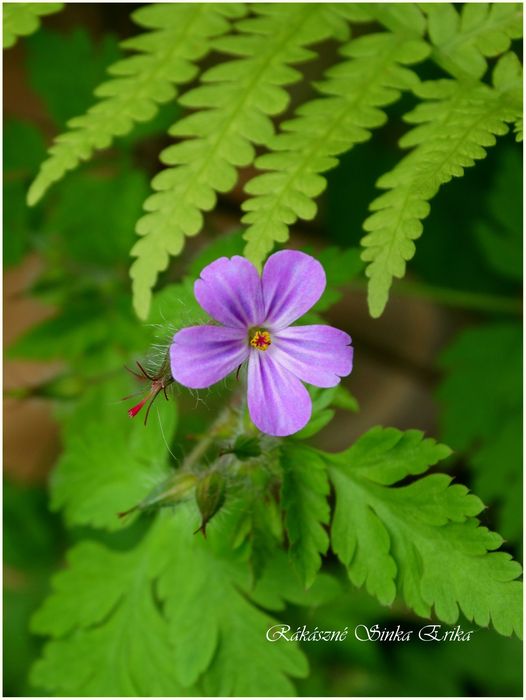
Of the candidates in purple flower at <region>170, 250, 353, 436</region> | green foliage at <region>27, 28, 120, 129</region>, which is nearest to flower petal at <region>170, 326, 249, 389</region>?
purple flower at <region>170, 250, 353, 436</region>

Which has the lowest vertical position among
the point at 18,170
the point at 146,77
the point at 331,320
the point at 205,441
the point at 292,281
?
the point at 331,320

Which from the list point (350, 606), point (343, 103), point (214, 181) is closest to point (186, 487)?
point (214, 181)

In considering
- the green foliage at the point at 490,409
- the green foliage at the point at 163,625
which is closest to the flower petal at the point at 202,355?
the green foliage at the point at 163,625

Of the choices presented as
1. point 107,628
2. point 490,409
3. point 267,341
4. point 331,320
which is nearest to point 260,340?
point 267,341

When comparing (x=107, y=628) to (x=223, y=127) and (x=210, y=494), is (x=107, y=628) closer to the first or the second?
(x=210, y=494)

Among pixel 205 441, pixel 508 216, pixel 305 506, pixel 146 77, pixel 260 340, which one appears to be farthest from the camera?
pixel 508 216

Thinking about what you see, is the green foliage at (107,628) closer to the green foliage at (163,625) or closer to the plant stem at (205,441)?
the green foliage at (163,625)

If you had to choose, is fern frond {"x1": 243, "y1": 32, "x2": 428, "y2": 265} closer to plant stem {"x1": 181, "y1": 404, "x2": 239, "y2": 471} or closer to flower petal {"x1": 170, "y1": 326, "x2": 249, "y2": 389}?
flower petal {"x1": 170, "y1": 326, "x2": 249, "y2": 389}
